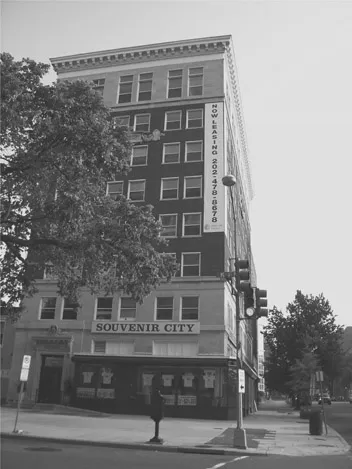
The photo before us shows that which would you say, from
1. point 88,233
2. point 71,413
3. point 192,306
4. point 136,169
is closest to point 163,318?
point 192,306

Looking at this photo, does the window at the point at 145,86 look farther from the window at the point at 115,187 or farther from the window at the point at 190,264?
the window at the point at 190,264

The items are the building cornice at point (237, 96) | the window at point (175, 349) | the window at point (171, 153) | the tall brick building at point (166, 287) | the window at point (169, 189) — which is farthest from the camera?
the building cornice at point (237, 96)

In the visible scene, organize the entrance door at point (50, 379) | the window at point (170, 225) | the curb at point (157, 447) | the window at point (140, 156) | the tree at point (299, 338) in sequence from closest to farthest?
the curb at point (157, 447), the entrance door at point (50, 379), the window at point (170, 225), the window at point (140, 156), the tree at point (299, 338)

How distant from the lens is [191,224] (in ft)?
119

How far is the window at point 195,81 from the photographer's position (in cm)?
4072

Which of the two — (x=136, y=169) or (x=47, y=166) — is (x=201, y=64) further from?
(x=47, y=166)

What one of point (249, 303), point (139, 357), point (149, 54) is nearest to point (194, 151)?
point (149, 54)

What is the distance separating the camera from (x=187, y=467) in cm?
1049

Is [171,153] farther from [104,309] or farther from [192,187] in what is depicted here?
[104,309]

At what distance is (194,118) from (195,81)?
3984 millimetres

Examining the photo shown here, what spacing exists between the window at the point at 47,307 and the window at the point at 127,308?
5.74m

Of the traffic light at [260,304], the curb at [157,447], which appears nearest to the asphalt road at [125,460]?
the curb at [157,447]

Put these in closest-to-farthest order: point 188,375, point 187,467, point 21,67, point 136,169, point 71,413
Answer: point 187,467 < point 21,67 < point 71,413 < point 188,375 < point 136,169

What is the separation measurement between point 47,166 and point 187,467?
984 cm
